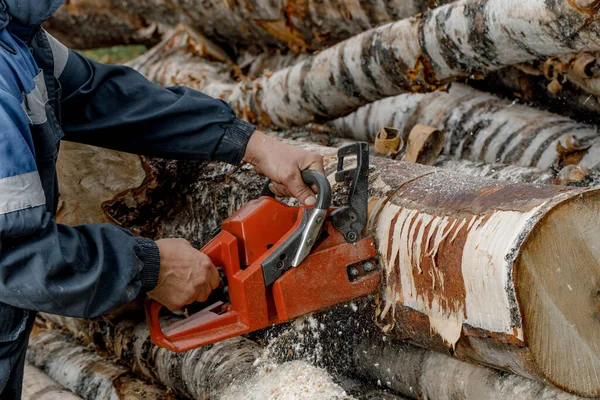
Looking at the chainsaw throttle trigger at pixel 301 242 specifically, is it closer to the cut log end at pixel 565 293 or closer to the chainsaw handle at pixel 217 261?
the chainsaw handle at pixel 217 261

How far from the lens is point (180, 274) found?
2.36 m

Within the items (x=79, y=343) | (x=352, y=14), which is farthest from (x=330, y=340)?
(x=352, y=14)

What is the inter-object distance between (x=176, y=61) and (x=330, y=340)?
3568 millimetres

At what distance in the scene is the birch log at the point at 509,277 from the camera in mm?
1934

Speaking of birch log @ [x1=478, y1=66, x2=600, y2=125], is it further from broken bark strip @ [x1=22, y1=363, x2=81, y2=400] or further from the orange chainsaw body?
broken bark strip @ [x1=22, y1=363, x2=81, y2=400]

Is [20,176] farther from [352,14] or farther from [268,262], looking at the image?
[352,14]

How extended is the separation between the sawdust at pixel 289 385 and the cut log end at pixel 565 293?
696mm

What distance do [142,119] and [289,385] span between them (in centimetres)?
110

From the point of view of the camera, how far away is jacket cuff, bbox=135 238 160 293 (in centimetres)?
226

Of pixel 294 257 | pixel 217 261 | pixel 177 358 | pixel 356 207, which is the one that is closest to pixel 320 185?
pixel 356 207

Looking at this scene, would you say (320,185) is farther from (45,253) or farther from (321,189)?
(45,253)

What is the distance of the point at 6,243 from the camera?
1.97 m

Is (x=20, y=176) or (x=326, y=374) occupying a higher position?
(x=20, y=176)

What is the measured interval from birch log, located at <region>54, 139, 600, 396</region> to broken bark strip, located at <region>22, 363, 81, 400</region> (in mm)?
1672
